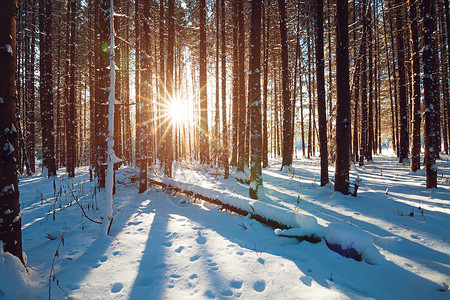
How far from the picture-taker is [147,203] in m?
6.00

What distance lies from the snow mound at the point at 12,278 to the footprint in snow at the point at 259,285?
2.42 m

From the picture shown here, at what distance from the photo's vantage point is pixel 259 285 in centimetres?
227

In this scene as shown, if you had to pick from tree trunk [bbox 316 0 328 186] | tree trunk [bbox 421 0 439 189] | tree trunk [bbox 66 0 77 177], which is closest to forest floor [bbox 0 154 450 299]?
tree trunk [bbox 421 0 439 189]

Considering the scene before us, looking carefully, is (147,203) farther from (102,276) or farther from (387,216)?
(387,216)

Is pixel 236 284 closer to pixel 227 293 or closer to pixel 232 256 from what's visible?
pixel 227 293

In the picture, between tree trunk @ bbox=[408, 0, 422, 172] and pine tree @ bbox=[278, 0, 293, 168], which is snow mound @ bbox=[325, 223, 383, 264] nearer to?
tree trunk @ bbox=[408, 0, 422, 172]

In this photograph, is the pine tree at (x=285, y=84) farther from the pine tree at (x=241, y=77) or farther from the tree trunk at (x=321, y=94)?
the tree trunk at (x=321, y=94)

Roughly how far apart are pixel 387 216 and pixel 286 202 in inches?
91.2

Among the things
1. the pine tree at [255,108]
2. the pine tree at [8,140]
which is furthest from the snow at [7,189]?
the pine tree at [255,108]

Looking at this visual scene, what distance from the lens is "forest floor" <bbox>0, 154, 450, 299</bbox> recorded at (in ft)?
7.12

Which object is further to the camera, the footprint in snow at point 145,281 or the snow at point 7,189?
the footprint in snow at point 145,281

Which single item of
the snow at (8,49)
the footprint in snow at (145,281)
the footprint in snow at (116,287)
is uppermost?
the snow at (8,49)

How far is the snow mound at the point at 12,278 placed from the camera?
191cm

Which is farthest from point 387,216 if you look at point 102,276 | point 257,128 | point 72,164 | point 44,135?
point 44,135
